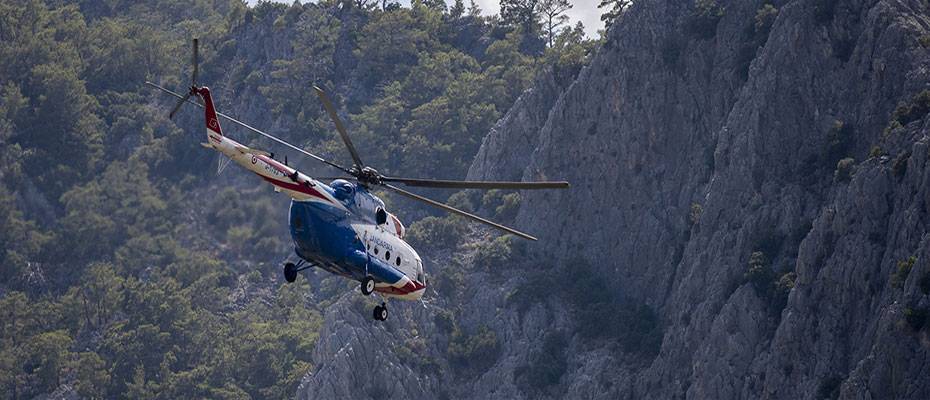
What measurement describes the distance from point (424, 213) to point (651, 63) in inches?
1081

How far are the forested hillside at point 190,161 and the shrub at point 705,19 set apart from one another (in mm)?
11542

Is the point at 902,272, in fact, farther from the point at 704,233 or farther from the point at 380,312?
the point at 380,312

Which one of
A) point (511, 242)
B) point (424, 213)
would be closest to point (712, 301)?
point (511, 242)

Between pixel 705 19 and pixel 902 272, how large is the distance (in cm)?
3147

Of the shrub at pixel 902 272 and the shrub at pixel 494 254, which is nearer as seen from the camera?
the shrub at pixel 902 272

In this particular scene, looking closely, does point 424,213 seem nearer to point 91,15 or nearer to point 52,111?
point 52,111

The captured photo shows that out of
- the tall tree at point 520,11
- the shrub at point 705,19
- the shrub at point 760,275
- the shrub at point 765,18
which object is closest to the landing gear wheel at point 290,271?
the shrub at point 760,275

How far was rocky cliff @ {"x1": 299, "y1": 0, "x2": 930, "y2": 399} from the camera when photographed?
273 ft

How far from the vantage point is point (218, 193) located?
445 ft

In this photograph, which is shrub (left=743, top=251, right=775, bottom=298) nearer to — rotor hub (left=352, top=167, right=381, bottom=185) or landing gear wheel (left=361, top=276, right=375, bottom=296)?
rotor hub (left=352, top=167, right=381, bottom=185)

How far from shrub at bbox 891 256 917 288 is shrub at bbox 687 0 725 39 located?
97.5 feet

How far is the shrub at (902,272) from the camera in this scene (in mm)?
79062

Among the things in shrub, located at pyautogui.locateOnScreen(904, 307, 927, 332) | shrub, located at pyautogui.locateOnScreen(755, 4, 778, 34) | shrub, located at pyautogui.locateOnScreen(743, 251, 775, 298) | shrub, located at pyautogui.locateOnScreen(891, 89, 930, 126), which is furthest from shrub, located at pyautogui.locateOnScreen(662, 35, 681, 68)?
shrub, located at pyautogui.locateOnScreen(904, 307, 927, 332)

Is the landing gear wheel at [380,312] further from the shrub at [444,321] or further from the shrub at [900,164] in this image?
the shrub at [444,321]
